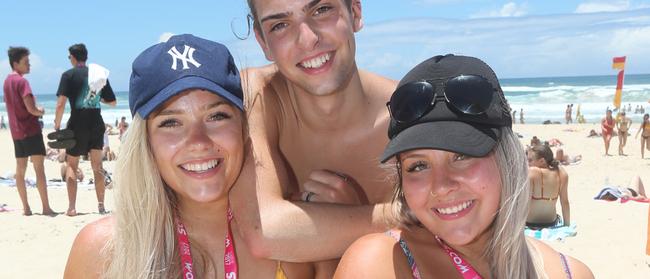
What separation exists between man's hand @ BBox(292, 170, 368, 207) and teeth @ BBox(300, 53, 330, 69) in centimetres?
47

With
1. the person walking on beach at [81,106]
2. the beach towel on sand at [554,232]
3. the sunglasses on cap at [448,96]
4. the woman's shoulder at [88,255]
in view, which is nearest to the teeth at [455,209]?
the sunglasses on cap at [448,96]

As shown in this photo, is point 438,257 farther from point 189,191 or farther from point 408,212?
point 189,191

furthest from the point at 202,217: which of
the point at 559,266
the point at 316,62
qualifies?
the point at 559,266

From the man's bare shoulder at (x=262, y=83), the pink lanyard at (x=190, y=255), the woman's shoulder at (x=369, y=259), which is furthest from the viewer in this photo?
the man's bare shoulder at (x=262, y=83)

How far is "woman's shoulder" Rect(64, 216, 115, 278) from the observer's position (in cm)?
249

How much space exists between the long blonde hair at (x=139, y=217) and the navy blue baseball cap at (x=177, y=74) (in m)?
0.12

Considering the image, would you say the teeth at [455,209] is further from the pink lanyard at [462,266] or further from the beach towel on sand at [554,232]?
the beach towel on sand at [554,232]

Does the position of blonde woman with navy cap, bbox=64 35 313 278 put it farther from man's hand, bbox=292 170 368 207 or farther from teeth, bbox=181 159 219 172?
man's hand, bbox=292 170 368 207

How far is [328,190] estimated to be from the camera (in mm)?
2701

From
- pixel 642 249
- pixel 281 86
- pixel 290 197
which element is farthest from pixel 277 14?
pixel 642 249

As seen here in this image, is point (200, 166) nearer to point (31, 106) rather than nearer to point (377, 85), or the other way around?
point (377, 85)

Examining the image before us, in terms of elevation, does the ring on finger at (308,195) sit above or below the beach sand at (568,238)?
above

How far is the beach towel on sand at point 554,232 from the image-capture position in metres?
8.46

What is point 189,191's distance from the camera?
2.51m
